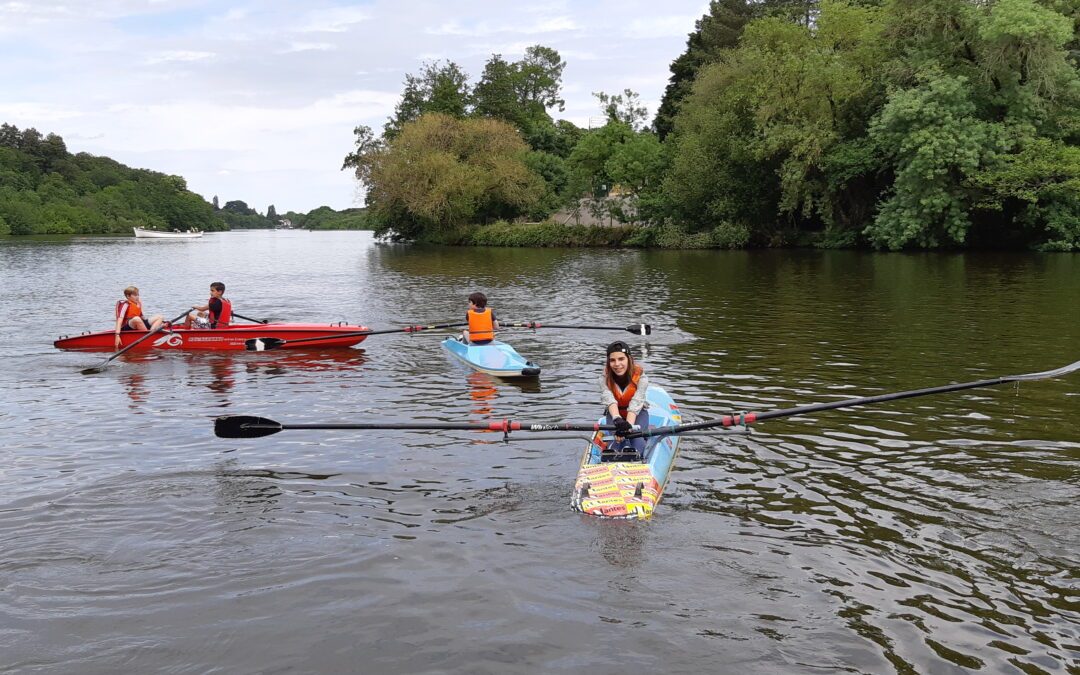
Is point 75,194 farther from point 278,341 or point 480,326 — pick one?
point 480,326

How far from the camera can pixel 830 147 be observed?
4847cm

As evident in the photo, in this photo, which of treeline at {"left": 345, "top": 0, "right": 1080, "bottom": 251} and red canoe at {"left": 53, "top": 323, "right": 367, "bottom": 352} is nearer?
red canoe at {"left": 53, "top": 323, "right": 367, "bottom": 352}

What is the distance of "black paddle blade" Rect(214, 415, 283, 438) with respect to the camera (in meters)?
9.95

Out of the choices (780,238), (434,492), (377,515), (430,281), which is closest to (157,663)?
(377,515)

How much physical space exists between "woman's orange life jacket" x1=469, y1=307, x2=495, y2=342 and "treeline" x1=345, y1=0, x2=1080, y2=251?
3259cm

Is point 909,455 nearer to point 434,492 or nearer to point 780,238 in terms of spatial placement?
point 434,492

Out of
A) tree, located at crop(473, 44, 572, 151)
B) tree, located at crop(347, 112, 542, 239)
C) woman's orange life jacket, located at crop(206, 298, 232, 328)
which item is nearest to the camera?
woman's orange life jacket, located at crop(206, 298, 232, 328)

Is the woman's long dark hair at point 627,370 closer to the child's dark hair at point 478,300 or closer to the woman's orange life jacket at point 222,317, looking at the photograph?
the child's dark hair at point 478,300

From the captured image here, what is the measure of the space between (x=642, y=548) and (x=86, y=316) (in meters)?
23.8

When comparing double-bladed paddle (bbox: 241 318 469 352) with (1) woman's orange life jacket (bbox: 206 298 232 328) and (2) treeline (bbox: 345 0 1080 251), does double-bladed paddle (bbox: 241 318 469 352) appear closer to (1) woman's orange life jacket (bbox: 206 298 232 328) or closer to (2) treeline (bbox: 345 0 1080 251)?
(1) woman's orange life jacket (bbox: 206 298 232 328)

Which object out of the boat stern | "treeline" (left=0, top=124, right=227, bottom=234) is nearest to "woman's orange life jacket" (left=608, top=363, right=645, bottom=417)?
the boat stern

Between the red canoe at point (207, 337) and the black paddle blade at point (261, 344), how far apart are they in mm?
370

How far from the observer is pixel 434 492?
9.30 m

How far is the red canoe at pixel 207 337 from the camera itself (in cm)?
1861
